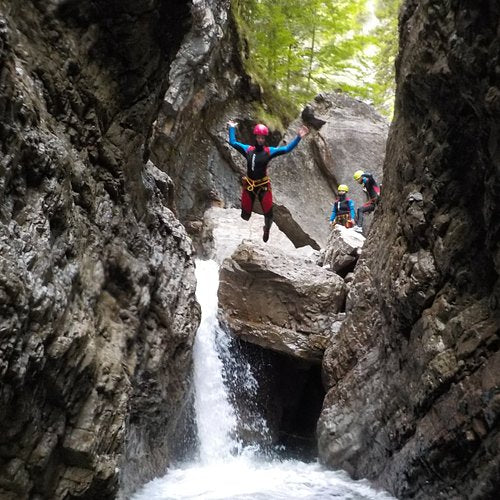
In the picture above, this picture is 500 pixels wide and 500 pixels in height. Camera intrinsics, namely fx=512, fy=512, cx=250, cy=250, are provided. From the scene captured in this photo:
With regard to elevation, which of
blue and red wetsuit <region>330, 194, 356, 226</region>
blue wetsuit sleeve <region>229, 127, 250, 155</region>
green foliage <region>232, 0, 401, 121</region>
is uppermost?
green foliage <region>232, 0, 401, 121</region>

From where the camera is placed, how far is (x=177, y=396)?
875 centimetres

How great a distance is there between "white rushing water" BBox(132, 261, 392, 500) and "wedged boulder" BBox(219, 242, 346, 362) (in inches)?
26.9

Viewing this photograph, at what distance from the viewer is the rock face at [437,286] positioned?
18.2ft

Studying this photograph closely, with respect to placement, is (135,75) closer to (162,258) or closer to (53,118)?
(53,118)

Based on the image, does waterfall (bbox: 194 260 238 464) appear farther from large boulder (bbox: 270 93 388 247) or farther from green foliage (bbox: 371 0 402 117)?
green foliage (bbox: 371 0 402 117)

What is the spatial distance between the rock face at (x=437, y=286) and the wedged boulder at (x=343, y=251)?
2.88 metres

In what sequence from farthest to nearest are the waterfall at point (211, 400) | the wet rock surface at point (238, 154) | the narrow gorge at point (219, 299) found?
1. the wet rock surface at point (238, 154)
2. the waterfall at point (211, 400)
3. the narrow gorge at point (219, 299)

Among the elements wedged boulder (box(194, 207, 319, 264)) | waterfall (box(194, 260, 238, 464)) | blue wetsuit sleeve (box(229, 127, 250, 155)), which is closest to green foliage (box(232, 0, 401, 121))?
wedged boulder (box(194, 207, 319, 264))

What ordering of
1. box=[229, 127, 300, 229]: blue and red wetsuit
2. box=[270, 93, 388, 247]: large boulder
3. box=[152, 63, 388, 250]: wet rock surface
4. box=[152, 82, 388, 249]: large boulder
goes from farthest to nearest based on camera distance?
box=[270, 93, 388, 247]: large boulder < box=[152, 82, 388, 249]: large boulder < box=[152, 63, 388, 250]: wet rock surface < box=[229, 127, 300, 229]: blue and red wetsuit

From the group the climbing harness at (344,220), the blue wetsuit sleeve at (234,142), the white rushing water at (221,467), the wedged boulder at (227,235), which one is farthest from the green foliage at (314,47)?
the white rushing water at (221,467)

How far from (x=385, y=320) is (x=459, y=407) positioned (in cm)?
246

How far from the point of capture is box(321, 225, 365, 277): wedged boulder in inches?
469

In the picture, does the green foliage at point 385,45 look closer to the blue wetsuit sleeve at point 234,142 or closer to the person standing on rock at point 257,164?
the person standing on rock at point 257,164

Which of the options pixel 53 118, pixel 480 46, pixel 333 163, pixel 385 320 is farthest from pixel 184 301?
pixel 333 163
